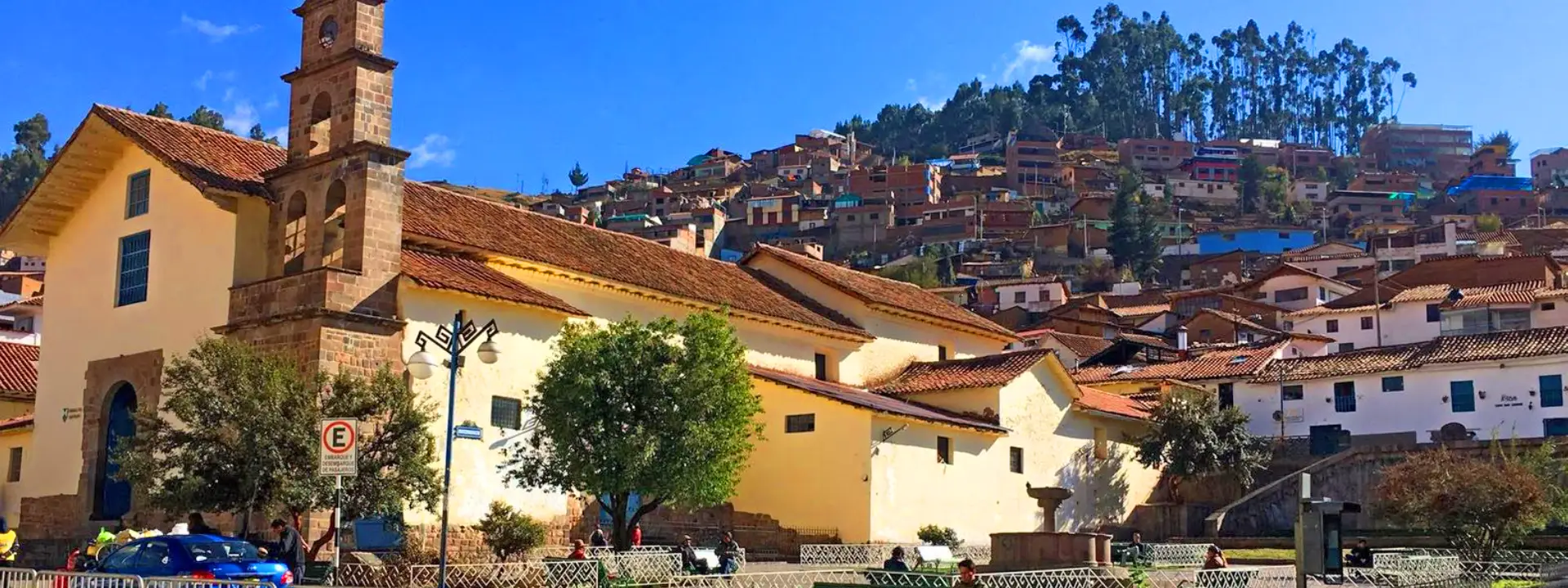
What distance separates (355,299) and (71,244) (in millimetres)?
11165

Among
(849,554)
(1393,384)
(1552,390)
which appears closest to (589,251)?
(849,554)

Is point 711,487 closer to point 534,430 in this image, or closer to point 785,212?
point 534,430

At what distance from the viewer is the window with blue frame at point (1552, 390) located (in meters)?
51.3

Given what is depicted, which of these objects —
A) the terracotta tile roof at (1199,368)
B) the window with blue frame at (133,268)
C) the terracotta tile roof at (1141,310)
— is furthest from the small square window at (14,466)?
the terracotta tile roof at (1141,310)

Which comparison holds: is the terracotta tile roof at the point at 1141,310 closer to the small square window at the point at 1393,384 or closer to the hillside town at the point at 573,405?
the hillside town at the point at 573,405

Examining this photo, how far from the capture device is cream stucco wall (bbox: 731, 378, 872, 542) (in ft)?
129

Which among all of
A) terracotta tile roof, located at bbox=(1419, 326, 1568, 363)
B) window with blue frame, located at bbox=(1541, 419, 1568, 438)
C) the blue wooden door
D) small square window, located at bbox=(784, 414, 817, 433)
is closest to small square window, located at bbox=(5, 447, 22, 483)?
the blue wooden door

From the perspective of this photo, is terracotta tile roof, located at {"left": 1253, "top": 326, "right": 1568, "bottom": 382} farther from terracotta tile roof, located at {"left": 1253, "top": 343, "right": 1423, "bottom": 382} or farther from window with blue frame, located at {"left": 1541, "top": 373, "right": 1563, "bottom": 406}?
window with blue frame, located at {"left": 1541, "top": 373, "right": 1563, "bottom": 406}

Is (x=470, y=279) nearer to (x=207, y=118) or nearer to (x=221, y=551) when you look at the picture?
(x=221, y=551)

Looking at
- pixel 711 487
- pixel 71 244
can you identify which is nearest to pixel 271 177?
pixel 71 244

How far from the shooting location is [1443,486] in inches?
1383

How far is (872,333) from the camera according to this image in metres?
48.6

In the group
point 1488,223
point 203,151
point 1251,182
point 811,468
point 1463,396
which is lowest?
point 811,468

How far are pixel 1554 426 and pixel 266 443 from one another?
4276 cm
